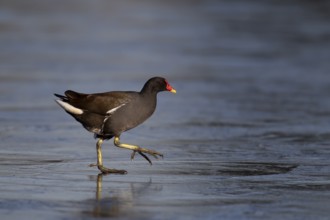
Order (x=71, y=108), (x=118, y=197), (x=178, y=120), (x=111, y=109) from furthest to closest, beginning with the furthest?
(x=178, y=120), (x=71, y=108), (x=111, y=109), (x=118, y=197)

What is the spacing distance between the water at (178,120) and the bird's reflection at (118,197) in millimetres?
12

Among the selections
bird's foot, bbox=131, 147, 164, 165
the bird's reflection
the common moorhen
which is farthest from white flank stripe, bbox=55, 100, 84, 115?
the bird's reflection

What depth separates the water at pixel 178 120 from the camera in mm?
8219

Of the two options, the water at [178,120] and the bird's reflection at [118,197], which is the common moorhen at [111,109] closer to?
the water at [178,120]

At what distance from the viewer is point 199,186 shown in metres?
8.92

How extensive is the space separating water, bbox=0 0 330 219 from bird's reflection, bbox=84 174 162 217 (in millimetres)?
12

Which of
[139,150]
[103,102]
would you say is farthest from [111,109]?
[139,150]

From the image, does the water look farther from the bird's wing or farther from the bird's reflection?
the bird's wing

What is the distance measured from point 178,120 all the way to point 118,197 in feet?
18.1

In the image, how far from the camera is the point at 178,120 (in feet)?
45.2

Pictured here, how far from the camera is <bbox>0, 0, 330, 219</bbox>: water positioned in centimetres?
822

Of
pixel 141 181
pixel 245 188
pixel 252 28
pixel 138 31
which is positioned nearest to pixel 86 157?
pixel 141 181

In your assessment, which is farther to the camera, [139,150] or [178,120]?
[178,120]

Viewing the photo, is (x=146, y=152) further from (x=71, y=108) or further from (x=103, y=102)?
(x=71, y=108)
